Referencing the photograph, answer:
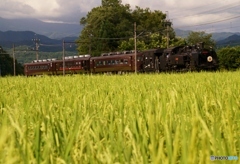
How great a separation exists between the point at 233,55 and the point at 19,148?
5074 cm

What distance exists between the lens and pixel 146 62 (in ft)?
106

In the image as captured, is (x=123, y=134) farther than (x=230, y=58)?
No

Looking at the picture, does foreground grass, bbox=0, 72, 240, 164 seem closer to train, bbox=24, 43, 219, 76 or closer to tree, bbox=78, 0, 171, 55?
train, bbox=24, 43, 219, 76

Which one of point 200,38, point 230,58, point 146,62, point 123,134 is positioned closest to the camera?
point 123,134

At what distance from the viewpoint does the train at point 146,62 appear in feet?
93.8

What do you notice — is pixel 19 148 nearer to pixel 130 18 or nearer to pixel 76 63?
pixel 76 63

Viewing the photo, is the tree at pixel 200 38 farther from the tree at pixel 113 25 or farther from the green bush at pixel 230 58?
the green bush at pixel 230 58

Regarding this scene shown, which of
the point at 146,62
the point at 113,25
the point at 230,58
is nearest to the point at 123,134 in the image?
the point at 146,62

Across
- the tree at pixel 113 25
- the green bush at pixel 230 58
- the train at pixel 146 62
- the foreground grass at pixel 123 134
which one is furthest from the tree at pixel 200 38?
the foreground grass at pixel 123 134

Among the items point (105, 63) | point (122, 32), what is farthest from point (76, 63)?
point (122, 32)

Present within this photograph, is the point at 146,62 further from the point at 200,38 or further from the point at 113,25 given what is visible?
the point at 200,38

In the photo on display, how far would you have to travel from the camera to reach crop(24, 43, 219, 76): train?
1125 inches

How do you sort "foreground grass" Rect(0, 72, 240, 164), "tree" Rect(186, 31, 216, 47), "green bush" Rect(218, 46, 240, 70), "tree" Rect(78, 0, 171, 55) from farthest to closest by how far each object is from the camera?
"tree" Rect(186, 31, 216, 47)
"tree" Rect(78, 0, 171, 55)
"green bush" Rect(218, 46, 240, 70)
"foreground grass" Rect(0, 72, 240, 164)

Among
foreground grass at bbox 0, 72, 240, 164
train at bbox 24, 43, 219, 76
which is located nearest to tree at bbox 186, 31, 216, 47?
train at bbox 24, 43, 219, 76
